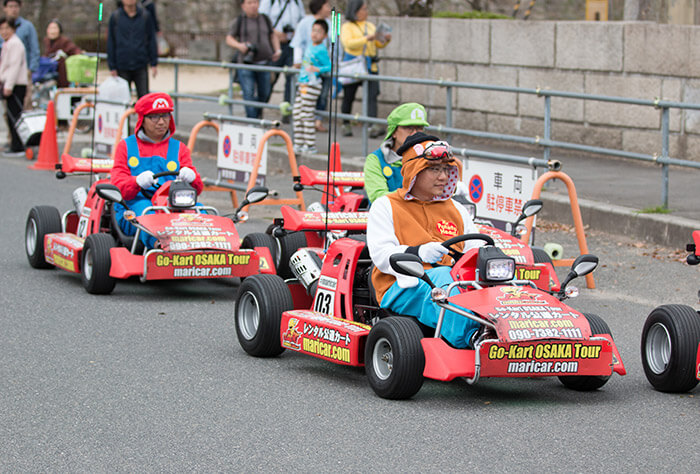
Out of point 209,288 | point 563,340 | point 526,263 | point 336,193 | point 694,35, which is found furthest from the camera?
point 694,35

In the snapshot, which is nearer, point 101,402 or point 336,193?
point 101,402

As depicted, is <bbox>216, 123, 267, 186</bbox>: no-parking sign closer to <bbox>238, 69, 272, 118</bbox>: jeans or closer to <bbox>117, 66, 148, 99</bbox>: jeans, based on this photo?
<bbox>238, 69, 272, 118</bbox>: jeans

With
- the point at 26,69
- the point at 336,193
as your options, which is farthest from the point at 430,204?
the point at 26,69

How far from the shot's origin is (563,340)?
609cm

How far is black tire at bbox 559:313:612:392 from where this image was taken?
6492 millimetres

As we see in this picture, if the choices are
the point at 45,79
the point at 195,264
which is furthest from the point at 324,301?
the point at 45,79

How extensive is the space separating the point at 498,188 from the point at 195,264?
119 inches

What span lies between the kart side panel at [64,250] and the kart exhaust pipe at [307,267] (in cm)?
247

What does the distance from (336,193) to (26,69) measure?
9.28 m

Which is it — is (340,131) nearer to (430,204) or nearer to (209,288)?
(209,288)

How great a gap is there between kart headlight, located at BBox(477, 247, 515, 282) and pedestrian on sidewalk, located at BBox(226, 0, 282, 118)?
11.5 metres

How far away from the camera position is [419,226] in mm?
6957

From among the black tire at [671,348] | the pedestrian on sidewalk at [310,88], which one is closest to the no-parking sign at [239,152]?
the pedestrian on sidewalk at [310,88]

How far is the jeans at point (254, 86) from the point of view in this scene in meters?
17.6
